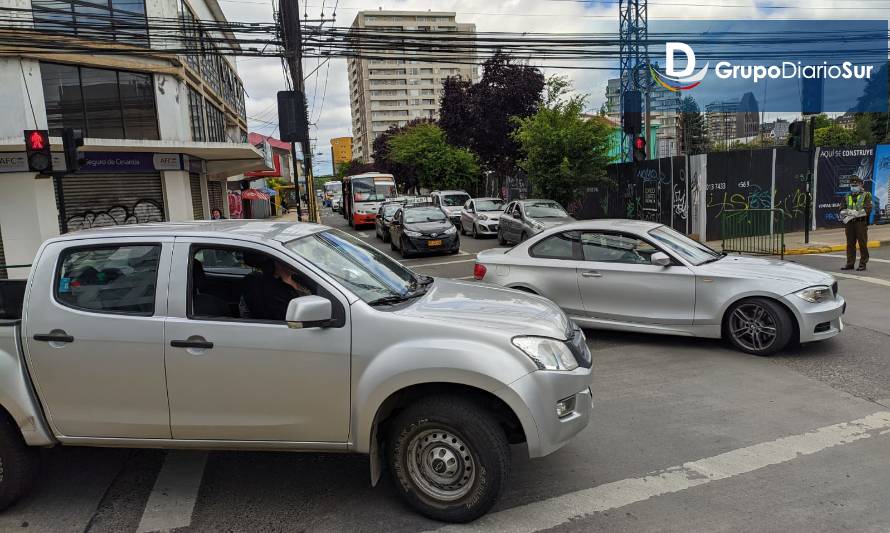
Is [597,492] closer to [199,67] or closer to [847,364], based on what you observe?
[847,364]

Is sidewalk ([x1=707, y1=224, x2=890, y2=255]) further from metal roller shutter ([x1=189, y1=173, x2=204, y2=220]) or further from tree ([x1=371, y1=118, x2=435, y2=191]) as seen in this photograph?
tree ([x1=371, y1=118, x2=435, y2=191])

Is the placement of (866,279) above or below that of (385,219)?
below

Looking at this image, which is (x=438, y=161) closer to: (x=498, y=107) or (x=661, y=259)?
(x=498, y=107)

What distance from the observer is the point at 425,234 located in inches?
683

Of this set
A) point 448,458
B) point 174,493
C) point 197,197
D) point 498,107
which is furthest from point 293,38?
point 498,107

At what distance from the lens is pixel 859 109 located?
6284 cm

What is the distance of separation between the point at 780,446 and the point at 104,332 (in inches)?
178

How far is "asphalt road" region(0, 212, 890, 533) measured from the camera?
343 cm

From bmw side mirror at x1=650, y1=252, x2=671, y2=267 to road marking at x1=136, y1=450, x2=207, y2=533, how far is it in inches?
196

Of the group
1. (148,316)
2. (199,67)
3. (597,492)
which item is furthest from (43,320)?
(199,67)

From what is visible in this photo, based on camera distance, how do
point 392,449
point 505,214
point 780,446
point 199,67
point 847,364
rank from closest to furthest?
point 392,449 < point 780,446 < point 847,364 < point 505,214 < point 199,67

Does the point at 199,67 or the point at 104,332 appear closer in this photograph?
the point at 104,332

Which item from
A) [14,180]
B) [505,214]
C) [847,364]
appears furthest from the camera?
[505,214]

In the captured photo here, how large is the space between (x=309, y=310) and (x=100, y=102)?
62.0 feet
